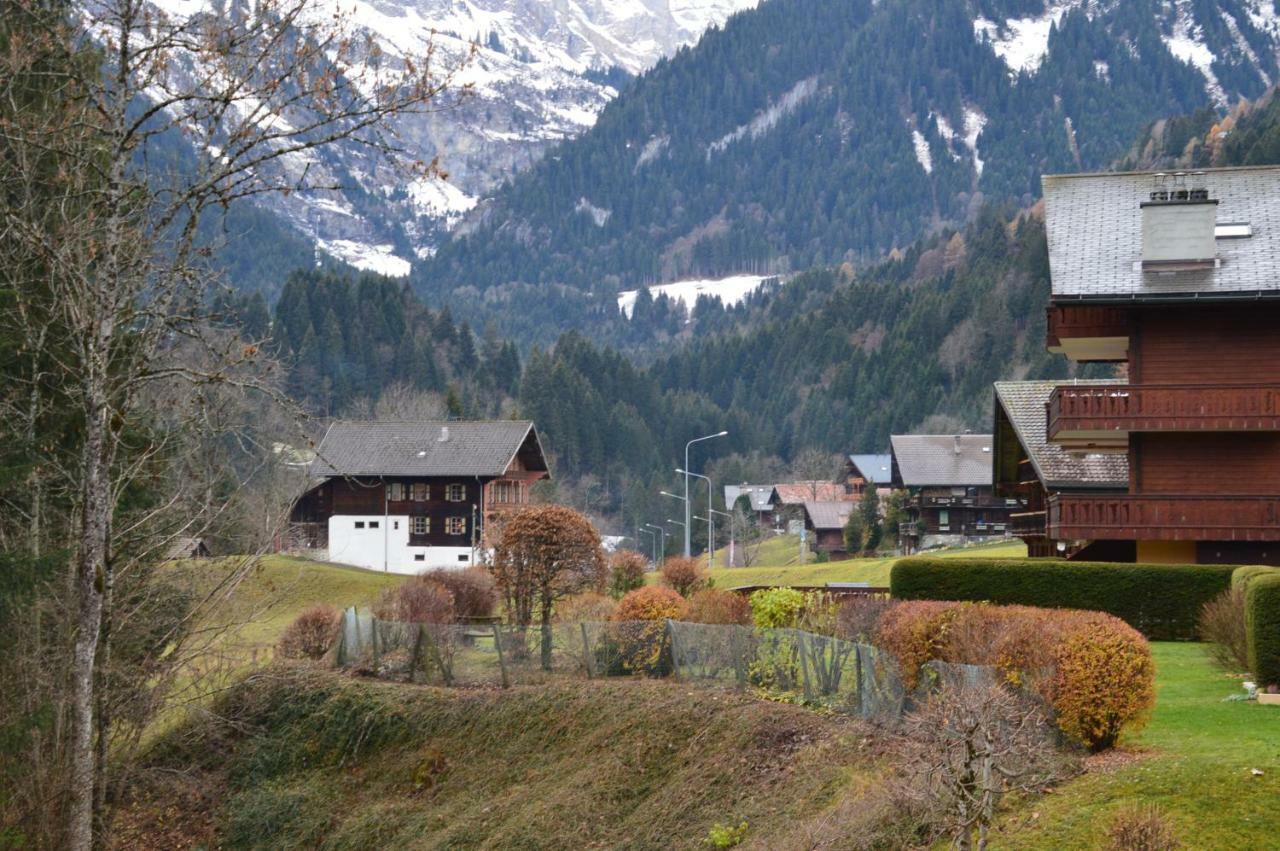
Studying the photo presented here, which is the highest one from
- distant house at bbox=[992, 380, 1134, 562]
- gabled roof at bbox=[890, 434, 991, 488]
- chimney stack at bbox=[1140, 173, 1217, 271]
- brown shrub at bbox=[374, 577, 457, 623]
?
chimney stack at bbox=[1140, 173, 1217, 271]

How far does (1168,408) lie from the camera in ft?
98.8

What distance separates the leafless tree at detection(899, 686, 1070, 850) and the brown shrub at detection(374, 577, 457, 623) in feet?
68.5

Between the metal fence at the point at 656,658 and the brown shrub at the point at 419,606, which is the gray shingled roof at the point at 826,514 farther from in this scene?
the metal fence at the point at 656,658

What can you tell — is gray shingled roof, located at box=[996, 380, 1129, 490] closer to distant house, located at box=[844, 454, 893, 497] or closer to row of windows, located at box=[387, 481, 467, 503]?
row of windows, located at box=[387, 481, 467, 503]

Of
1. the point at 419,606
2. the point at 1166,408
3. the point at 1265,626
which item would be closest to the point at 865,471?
the point at 419,606

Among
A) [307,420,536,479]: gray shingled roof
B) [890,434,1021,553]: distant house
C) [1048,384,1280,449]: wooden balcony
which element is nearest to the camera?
[1048,384,1280,449]: wooden balcony

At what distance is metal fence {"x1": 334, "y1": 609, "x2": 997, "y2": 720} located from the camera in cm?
1944

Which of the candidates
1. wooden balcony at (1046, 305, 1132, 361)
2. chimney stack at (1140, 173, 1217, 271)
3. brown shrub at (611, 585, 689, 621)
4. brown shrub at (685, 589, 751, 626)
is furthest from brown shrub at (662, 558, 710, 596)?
chimney stack at (1140, 173, 1217, 271)

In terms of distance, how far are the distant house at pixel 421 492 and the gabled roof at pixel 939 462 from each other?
27.0m

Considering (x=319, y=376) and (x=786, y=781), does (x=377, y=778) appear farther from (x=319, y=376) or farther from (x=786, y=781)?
(x=319, y=376)

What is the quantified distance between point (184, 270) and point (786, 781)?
1041 centimetres

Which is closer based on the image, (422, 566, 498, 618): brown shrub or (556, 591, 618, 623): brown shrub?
(556, 591, 618, 623): brown shrub

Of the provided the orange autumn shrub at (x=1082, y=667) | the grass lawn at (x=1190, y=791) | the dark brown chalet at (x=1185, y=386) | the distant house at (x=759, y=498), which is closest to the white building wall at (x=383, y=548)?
the dark brown chalet at (x=1185, y=386)

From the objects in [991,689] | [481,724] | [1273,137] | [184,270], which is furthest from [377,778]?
[1273,137]
